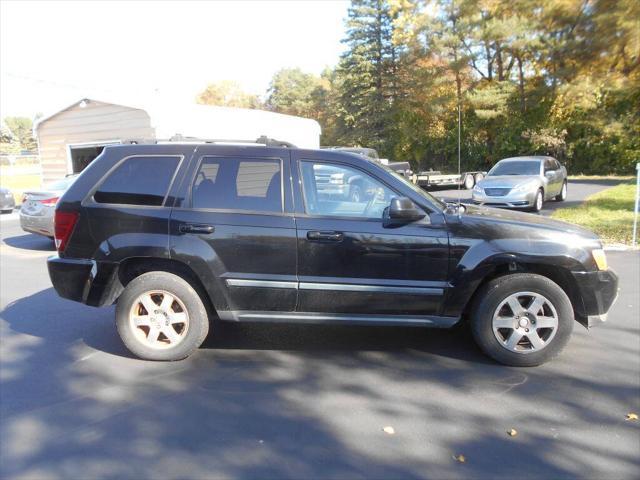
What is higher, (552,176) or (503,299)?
(552,176)

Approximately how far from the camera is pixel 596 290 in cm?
414

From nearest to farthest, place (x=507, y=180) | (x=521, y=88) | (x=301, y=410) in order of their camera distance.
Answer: (x=301, y=410) → (x=507, y=180) → (x=521, y=88)

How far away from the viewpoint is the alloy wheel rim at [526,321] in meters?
4.13

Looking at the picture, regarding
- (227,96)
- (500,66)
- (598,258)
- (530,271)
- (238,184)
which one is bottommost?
(530,271)

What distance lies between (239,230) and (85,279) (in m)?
1.44

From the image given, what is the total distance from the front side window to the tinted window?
27 cm

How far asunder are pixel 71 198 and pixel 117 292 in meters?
0.91

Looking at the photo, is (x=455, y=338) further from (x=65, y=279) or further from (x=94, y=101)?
(x=94, y=101)

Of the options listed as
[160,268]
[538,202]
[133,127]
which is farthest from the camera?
[133,127]

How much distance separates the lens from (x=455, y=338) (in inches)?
191

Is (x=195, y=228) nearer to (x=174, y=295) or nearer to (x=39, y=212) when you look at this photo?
(x=174, y=295)

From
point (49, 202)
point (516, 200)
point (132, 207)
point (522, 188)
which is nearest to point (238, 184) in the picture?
point (132, 207)

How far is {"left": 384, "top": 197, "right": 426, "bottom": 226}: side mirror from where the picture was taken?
13.0 feet

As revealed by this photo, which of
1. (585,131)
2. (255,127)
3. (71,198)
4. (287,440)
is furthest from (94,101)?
(585,131)
